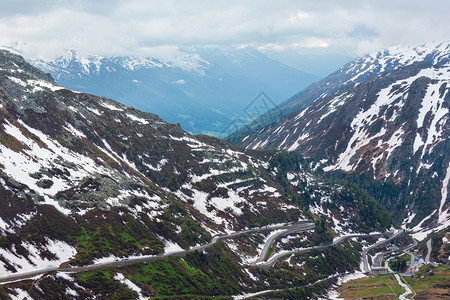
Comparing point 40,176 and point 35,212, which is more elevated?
point 40,176

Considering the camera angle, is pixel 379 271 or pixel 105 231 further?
pixel 379 271

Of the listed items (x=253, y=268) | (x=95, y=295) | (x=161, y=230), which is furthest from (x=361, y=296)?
(x=95, y=295)

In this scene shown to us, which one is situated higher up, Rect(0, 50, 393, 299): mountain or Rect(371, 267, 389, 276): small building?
Rect(0, 50, 393, 299): mountain

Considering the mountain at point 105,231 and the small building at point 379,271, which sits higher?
the mountain at point 105,231

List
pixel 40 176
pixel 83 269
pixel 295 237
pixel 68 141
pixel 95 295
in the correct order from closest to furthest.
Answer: pixel 95 295 → pixel 83 269 → pixel 40 176 → pixel 68 141 → pixel 295 237

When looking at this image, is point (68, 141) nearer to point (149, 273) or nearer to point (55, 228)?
point (55, 228)

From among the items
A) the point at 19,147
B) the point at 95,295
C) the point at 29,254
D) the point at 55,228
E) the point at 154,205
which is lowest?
the point at 95,295

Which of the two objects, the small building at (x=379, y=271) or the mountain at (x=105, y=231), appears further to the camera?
the small building at (x=379, y=271)

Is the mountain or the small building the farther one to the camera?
the small building

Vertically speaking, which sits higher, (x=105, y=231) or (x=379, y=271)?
(x=105, y=231)

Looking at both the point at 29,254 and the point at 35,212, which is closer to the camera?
the point at 29,254

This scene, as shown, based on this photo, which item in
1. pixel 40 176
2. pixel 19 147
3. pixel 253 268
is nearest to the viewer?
pixel 40 176
